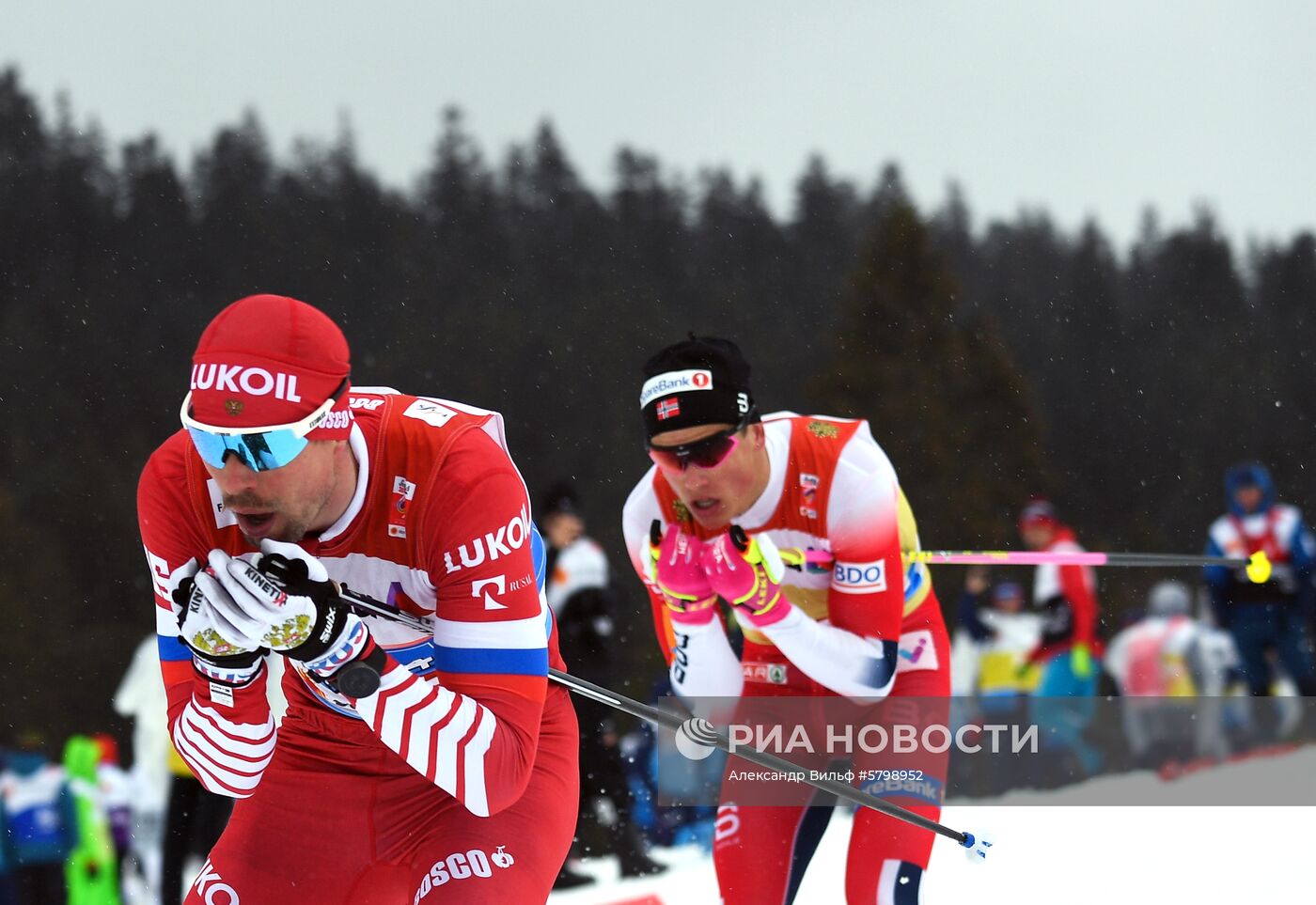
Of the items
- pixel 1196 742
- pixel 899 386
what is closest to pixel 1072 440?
pixel 899 386

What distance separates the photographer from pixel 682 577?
353 cm

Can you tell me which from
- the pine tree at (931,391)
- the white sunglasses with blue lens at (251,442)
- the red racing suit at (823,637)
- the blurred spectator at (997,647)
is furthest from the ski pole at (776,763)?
the pine tree at (931,391)

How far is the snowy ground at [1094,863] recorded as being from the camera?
5.81m

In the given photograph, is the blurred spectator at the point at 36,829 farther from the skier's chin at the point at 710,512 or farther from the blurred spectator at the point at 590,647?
the skier's chin at the point at 710,512

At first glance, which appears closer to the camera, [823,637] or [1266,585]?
[823,637]

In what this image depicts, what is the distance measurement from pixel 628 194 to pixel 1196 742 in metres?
28.8

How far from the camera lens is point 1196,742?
942 cm

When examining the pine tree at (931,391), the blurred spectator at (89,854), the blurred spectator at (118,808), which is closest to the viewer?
the blurred spectator at (89,854)

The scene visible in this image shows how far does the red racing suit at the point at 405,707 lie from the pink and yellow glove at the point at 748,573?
75 centimetres

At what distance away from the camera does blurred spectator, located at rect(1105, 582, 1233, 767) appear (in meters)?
9.39

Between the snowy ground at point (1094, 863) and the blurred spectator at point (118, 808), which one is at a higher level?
the blurred spectator at point (118, 808)

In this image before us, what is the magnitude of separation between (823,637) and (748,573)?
0.27 meters

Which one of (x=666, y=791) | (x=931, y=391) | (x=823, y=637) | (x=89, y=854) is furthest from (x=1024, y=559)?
(x=931, y=391)

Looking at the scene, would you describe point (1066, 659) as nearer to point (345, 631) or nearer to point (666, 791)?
point (666, 791)
